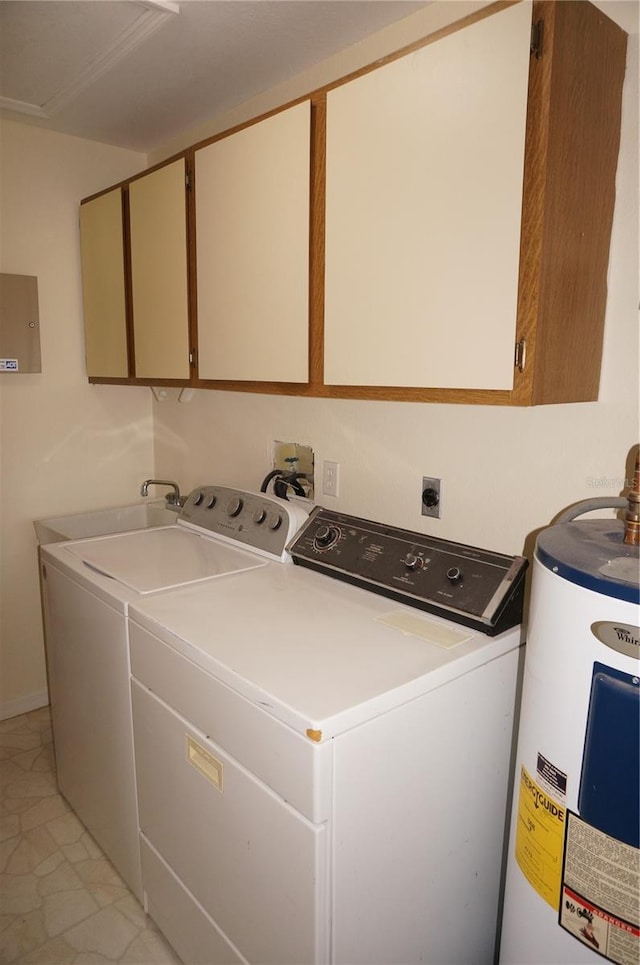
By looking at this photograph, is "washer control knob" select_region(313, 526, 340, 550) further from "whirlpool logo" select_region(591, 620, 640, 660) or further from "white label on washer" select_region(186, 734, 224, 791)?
"whirlpool logo" select_region(591, 620, 640, 660)

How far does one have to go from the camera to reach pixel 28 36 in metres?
1.75

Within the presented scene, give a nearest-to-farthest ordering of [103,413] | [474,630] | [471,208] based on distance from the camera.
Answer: [471,208]
[474,630]
[103,413]

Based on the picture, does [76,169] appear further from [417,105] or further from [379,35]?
[417,105]

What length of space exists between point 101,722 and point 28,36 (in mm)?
1981

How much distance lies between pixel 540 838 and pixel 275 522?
1.10m

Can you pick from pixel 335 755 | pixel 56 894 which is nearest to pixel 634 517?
pixel 335 755

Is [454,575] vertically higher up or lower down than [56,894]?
higher up

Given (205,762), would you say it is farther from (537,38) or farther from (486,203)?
(537,38)

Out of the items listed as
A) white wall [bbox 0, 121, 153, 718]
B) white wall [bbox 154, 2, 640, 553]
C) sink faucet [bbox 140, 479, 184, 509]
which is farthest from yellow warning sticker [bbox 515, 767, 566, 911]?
white wall [bbox 0, 121, 153, 718]

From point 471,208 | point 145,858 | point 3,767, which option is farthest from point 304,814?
point 3,767

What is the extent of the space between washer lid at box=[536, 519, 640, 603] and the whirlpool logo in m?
0.04

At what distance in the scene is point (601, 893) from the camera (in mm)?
979

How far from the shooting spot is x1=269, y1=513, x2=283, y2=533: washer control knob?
1904 millimetres

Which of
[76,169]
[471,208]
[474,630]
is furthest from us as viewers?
[76,169]
